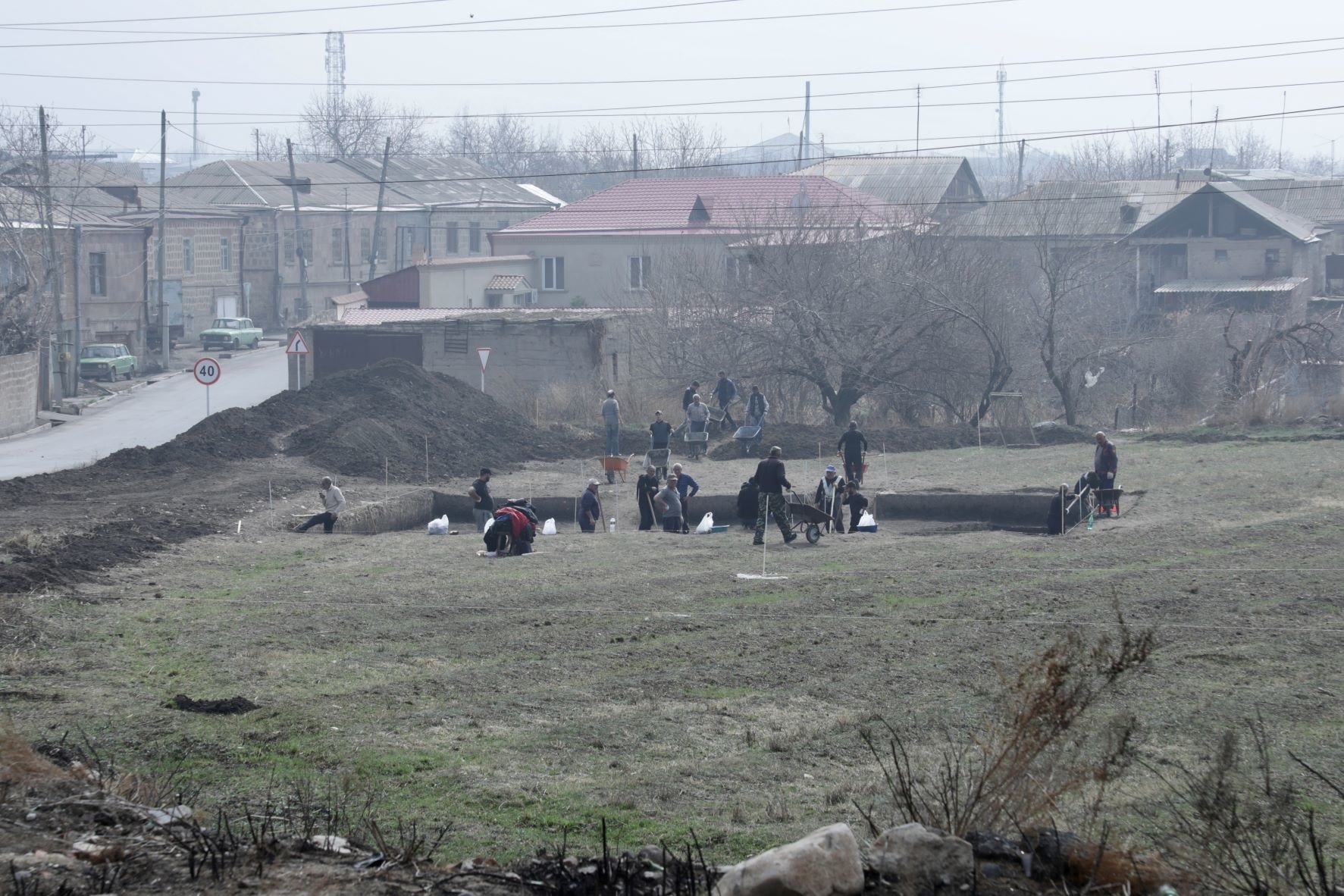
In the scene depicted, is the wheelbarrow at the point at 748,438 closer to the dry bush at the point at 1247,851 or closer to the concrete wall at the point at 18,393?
the concrete wall at the point at 18,393

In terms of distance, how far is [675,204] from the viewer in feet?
188

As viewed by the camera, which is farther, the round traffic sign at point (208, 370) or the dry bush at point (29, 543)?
the round traffic sign at point (208, 370)

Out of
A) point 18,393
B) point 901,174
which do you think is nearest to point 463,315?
point 18,393

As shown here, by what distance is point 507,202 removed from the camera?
7919 centimetres

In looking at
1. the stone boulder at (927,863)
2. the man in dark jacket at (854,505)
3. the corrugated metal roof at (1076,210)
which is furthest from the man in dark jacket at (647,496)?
the corrugated metal roof at (1076,210)

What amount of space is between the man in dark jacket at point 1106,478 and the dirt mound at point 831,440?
26.6ft

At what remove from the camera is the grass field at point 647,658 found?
8641 millimetres

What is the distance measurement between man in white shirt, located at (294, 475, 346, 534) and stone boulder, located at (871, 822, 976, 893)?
16.2m

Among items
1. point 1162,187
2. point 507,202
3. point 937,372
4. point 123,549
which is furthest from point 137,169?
point 123,549

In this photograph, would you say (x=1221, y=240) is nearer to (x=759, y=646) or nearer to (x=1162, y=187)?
(x=1162, y=187)

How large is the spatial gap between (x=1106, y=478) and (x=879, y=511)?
4236 millimetres

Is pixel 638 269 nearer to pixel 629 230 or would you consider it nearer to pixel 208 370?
pixel 629 230

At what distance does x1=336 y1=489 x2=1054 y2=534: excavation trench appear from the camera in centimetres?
2248

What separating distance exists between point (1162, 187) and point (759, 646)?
57382 mm
